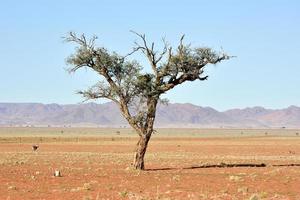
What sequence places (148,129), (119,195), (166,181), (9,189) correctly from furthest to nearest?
(148,129) → (166,181) → (9,189) → (119,195)

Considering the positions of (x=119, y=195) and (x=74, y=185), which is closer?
(x=119, y=195)

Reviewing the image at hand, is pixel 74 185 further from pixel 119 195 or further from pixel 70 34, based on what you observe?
pixel 70 34

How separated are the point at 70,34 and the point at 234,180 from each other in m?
14.5

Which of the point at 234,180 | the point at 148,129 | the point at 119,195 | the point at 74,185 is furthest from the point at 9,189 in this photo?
the point at 148,129

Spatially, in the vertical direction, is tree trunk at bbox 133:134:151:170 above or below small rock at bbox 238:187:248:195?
above

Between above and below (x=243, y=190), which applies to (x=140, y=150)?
above

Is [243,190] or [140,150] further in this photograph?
[140,150]

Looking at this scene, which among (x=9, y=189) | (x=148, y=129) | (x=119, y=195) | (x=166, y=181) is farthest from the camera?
(x=148, y=129)

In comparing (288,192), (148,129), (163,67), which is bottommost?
(288,192)

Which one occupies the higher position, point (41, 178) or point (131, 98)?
point (131, 98)

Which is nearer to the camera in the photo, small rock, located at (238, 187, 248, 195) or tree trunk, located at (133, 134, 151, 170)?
small rock, located at (238, 187, 248, 195)

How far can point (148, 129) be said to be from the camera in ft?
127

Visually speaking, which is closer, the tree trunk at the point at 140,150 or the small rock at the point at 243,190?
the small rock at the point at 243,190

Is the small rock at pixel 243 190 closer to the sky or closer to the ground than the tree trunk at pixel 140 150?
closer to the ground
